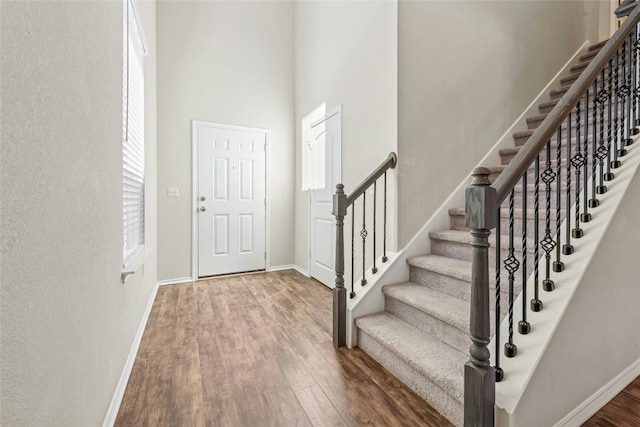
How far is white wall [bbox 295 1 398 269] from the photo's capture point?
2.55 metres

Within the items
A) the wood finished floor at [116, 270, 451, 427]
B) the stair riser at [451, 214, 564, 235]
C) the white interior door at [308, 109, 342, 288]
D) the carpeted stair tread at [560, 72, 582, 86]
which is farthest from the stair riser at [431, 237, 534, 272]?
the carpeted stair tread at [560, 72, 582, 86]

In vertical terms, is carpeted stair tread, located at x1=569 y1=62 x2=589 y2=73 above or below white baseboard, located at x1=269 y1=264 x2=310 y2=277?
above

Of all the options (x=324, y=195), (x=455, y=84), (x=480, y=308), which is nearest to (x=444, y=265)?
(x=480, y=308)

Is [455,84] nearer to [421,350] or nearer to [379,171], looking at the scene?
[379,171]

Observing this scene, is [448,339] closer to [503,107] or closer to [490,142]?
[490,142]

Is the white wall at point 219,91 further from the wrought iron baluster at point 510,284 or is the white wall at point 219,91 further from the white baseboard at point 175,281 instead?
the wrought iron baluster at point 510,284

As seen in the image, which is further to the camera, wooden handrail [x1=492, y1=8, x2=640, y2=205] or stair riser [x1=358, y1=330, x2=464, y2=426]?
stair riser [x1=358, y1=330, x2=464, y2=426]

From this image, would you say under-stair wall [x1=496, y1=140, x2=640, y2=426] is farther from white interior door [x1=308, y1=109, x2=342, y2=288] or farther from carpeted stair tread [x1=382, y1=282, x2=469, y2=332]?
white interior door [x1=308, y1=109, x2=342, y2=288]

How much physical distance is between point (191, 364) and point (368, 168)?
2.01 m

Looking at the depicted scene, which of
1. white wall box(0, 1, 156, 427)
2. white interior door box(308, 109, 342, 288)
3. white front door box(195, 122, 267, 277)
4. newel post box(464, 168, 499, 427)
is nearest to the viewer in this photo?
white wall box(0, 1, 156, 427)

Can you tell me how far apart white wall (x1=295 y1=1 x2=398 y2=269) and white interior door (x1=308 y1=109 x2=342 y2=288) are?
6.5 inches

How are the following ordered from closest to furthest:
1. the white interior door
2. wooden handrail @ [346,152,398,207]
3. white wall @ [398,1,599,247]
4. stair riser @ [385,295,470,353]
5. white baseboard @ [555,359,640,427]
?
white baseboard @ [555,359,640,427] < stair riser @ [385,295,470,353] < wooden handrail @ [346,152,398,207] < white wall @ [398,1,599,247] < the white interior door

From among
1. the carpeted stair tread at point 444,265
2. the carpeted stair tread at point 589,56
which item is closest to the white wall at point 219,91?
the carpeted stair tread at point 444,265

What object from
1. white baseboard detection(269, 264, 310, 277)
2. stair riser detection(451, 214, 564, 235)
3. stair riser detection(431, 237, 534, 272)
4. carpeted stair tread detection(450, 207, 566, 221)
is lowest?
white baseboard detection(269, 264, 310, 277)
